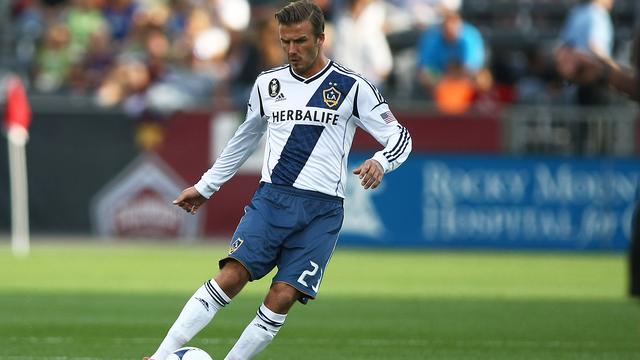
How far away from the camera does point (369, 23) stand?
69.9ft

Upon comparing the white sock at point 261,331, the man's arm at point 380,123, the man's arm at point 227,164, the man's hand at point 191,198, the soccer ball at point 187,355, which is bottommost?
the soccer ball at point 187,355

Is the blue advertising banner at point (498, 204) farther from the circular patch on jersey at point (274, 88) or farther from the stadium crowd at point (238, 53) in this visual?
the circular patch on jersey at point (274, 88)

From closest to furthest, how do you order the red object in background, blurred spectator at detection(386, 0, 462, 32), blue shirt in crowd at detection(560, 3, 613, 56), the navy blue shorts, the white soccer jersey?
the navy blue shorts
the white soccer jersey
blue shirt in crowd at detection(560, 3, 613, 56)
the red object in background
blurred spectator at detection(386, 0, 462, 32)

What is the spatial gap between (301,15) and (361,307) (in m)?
6.11

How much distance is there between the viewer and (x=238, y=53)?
77.0 feet

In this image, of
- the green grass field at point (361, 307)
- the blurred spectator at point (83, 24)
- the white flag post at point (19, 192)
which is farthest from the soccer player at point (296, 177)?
the blurred spectator at point (83, 24)

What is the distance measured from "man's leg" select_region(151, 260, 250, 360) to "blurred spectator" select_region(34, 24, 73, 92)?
16.1 m

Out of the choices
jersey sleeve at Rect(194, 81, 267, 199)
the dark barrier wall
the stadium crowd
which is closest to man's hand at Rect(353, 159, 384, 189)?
jersey sleeve at Rect(194, 81, 267, 199)

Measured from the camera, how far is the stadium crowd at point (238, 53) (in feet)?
70.1

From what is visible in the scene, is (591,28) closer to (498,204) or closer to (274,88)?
(498,204)

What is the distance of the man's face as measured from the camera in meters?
8.09

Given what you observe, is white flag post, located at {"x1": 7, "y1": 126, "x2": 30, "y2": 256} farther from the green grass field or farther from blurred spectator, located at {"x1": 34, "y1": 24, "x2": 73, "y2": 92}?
blurred spectator, located at {"x1": 34, "y1": 24, "x2": 73, "y2": 92}

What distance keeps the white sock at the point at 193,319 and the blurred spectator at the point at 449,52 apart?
13.4m

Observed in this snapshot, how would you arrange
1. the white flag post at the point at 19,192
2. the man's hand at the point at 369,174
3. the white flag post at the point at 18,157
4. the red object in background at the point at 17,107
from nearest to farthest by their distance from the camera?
1. the man's hand at the point at 369,174
2. the red object in background at the point at 17,107
3. the white flag post at the point at 18,157
4. the white flag post at the point at 19,192
